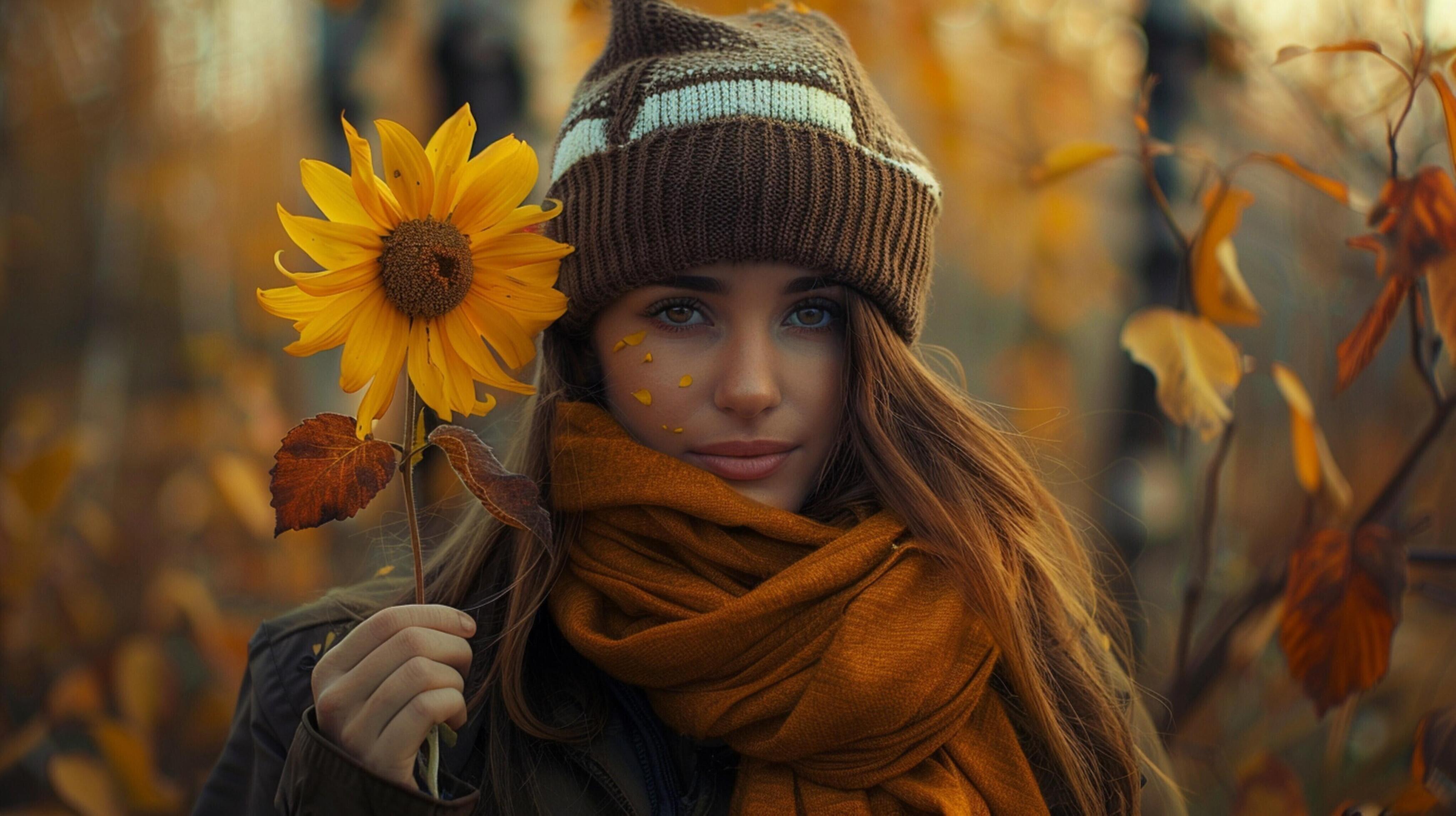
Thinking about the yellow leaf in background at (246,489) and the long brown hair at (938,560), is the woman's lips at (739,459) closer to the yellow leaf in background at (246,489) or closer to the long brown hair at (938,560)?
the long brown hair at (938,560)

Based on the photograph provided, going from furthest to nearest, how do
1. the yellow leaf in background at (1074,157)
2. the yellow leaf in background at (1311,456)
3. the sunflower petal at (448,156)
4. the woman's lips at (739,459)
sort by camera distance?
1. the yellow leaf in background at (1074,157)
2. the yellow leaf in background at (1311,456)
3. the woman's lips at (739,459)
4. the sunflower petal at (448,156)

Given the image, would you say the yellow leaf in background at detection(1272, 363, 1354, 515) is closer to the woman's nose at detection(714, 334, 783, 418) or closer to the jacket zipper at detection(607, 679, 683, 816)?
the woman's nose at detection(714, 334, 783, 418)

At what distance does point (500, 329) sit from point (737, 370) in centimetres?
41

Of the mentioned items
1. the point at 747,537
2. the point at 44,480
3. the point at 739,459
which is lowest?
the point at 44,480

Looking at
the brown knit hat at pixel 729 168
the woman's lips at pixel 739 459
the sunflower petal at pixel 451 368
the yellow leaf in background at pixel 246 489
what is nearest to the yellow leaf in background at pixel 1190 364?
the brown knit hat at pixel 729 168

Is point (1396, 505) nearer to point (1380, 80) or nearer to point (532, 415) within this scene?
point (1380, 80)

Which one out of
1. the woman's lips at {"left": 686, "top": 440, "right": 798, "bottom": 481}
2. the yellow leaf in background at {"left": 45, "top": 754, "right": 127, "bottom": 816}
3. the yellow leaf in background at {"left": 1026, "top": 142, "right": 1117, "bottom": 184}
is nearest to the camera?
the woman's lips at {"left": 686, "top": 440, "right": 798, "bottom": 481}

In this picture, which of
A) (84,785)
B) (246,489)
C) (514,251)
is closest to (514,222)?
(514,251)

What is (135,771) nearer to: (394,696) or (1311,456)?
(394,696)

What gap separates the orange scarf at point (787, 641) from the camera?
128 cm

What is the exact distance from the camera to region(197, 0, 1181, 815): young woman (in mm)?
1314

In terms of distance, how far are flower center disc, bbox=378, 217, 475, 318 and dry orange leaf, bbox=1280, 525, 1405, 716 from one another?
135 cm

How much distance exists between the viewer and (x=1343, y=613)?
1.52 meters

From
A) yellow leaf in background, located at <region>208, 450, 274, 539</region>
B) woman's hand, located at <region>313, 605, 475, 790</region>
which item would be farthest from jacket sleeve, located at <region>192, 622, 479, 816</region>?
yellow leaf in background, located at <region>208, 450, 274, 539</region>
